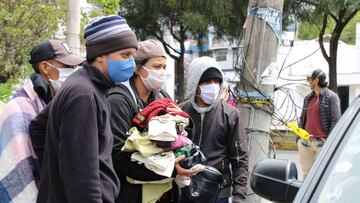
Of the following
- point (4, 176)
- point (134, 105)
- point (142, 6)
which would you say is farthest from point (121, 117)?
point (142, 6)

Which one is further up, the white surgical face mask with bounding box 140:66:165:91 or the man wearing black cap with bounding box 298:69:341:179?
the white surgical face mask with bounding box 140:66:165:91

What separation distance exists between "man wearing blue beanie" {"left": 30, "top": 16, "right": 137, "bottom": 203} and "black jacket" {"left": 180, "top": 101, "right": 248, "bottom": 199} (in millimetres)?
1074

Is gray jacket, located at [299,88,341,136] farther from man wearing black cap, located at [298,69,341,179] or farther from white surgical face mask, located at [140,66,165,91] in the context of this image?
Result: white surgical face mask, located at [140,66,165,91]

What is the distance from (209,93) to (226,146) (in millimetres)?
393

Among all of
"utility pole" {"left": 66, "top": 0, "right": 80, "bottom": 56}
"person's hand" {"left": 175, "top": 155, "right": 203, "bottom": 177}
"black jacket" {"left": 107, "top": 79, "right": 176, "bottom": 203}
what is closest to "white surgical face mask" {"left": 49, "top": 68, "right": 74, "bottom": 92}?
"black jacket" {"left": 107, "top": 79, "right": 176, "bottom": 203}

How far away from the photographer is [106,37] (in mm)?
2504

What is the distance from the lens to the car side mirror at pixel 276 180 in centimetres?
232

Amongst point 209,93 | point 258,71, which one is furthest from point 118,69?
point 258,71

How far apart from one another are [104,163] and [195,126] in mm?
1266

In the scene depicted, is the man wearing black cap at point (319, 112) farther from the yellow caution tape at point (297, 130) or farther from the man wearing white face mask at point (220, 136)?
the man wearing white face mask at point (220, 136)

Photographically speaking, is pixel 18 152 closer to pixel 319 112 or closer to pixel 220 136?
pixel 220 136

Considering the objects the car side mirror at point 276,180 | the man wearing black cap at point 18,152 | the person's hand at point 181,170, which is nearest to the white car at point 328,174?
the car side mirror at point 276,180

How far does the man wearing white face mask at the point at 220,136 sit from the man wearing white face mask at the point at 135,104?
465mm

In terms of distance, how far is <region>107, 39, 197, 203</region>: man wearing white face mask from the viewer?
2779 millimetres
